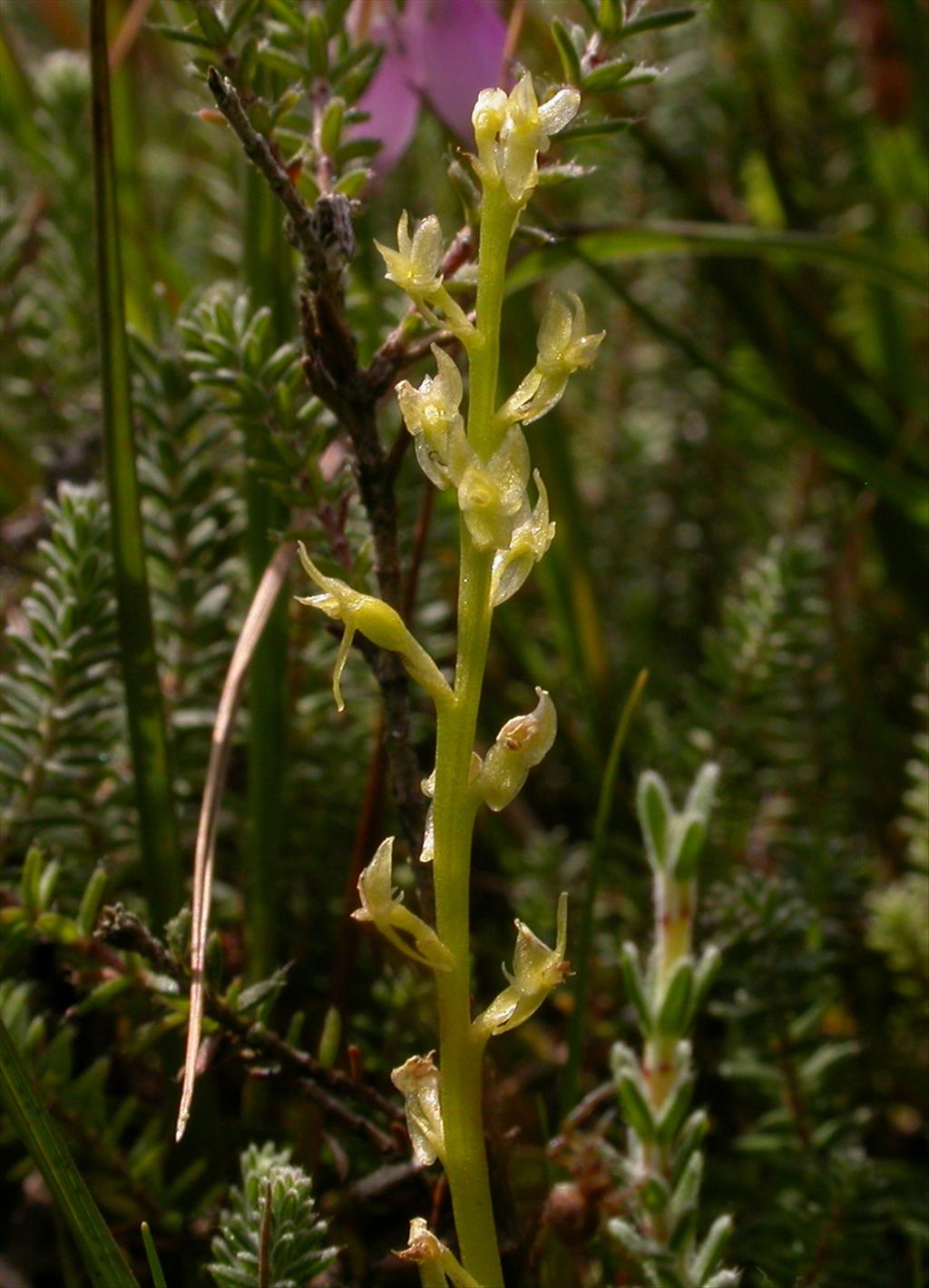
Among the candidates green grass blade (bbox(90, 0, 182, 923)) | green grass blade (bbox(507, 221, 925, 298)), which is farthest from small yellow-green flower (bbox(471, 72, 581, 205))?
green grass blade (bbox(507, 221, 925, 298))

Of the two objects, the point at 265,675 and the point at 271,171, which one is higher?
the point at 271,171

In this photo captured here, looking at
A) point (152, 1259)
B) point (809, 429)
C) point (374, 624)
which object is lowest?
point (152, 1259)

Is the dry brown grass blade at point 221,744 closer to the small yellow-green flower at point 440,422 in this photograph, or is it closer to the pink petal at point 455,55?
the small yellow-green flower at point 440,422

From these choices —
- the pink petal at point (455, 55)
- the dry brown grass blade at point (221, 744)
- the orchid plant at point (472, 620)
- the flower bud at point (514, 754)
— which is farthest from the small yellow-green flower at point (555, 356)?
the pink petal at point (455, 55)

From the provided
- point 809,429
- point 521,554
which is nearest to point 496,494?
point 521,554

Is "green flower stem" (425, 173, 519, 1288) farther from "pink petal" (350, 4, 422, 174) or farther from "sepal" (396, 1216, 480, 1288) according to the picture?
"pink petal" (350, 4, 422, 174)

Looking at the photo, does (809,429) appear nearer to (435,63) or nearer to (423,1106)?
(435,63)

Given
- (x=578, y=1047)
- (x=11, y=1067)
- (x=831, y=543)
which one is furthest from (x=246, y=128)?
(x=831, y=543)
